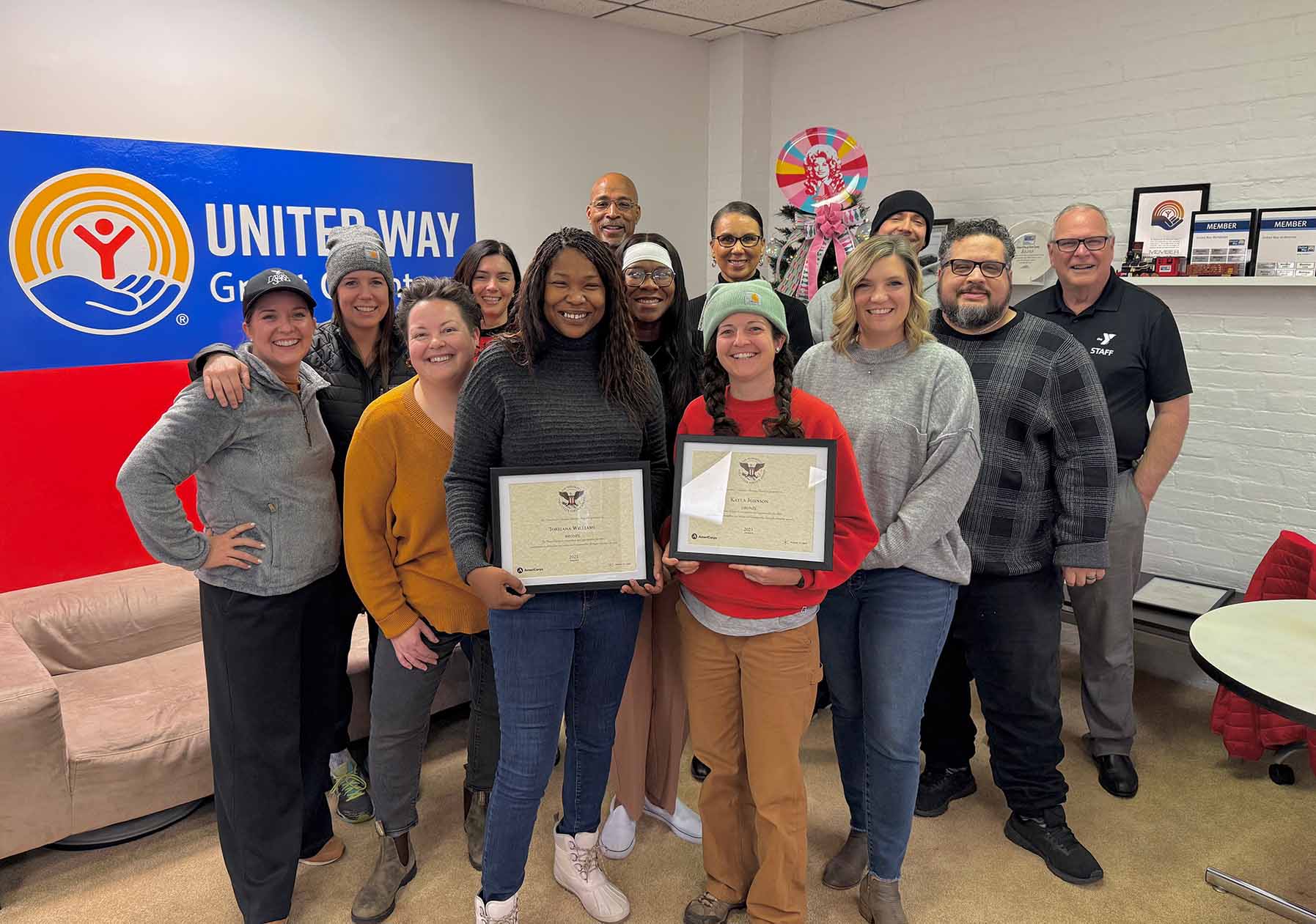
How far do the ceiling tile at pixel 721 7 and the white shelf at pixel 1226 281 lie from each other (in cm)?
224

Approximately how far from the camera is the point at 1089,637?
10.4 ft

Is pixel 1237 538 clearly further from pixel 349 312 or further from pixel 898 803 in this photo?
pixel 349 312

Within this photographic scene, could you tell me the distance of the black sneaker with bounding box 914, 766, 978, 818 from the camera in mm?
2934

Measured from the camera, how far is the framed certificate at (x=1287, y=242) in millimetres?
3549

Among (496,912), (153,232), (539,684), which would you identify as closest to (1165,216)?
(539,684)

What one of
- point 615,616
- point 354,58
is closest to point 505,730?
point 615,616

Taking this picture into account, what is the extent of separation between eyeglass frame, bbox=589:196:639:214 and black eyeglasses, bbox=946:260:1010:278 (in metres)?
1.41

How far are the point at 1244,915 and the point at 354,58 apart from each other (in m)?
4.60

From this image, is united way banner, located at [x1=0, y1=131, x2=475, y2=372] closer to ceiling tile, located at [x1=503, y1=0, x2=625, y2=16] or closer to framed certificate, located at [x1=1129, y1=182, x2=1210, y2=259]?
ceiling tile, located at [x1=503, y1=0, x2=625, y2=16]

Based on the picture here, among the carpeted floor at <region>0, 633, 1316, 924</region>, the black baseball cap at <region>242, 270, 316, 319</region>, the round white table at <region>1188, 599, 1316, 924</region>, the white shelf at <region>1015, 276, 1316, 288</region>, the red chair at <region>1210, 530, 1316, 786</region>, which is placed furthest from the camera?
the white shelf at <region>1015, 276, 1316, 288</region>

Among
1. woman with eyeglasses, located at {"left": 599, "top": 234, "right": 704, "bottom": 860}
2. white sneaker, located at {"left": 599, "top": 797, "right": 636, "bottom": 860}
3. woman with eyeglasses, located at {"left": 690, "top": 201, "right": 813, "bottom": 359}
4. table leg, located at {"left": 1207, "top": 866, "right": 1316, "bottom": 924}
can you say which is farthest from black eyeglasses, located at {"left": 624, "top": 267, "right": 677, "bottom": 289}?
table leg, located at {"left": 1207, "top": 866, "right": 1316, "bottom": 924}

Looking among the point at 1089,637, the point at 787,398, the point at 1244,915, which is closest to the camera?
the point at 787,398

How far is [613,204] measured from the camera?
340 centimetres

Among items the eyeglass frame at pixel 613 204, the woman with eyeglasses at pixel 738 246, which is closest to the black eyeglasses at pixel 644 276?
the woman with eyeglasses at pixel 738 246
